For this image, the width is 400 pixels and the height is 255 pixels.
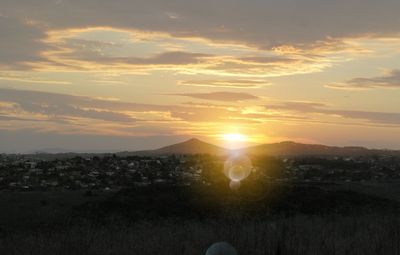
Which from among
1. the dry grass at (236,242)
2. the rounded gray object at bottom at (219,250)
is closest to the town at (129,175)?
the dry grass at (236,242)

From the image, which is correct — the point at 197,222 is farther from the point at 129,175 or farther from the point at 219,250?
the point at 129,175

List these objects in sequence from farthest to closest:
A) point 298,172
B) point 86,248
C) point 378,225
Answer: point 298,172 < point 378,225 < point 86,248

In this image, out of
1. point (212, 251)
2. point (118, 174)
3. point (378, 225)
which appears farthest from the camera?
point (118, 174)

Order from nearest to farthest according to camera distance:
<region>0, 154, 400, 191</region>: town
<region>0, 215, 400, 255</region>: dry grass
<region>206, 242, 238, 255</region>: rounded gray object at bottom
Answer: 1. <region>206, 242, 238, 255</region>: rounded gray object at bottom
2. <region>0, 215, 400, 255</region>: dry grass
3. <region>0, 154, 400, 191</region>: town

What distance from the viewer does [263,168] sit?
178 ft

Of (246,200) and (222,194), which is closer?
(246,200)

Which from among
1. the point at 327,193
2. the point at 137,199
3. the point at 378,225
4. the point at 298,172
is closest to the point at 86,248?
the point at 378,225

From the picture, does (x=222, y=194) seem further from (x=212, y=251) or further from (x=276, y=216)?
(x=212, y=251)

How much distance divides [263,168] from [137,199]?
28.7 m

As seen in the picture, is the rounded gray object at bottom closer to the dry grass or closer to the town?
the dry grass

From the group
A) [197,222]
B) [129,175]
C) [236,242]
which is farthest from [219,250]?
[129,175]

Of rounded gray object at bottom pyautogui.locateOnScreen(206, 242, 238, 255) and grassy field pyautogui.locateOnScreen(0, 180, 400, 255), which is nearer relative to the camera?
rounded gray object at bottom pyautogui.locateOnScreen(206, 242, 238, 255)

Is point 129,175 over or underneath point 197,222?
over

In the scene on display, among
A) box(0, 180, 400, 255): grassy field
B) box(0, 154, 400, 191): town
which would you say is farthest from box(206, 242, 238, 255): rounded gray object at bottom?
box(0, 154, 400, 191): town
